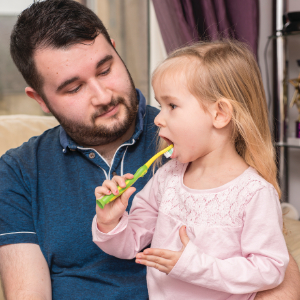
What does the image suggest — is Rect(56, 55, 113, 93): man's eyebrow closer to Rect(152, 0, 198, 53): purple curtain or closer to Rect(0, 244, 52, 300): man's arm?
Rect(0, 244, 52, 300): man's arm

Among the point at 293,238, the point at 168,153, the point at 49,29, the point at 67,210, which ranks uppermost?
the point at 49,29

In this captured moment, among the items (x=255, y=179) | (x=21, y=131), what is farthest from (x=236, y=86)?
(x=21, y=131)

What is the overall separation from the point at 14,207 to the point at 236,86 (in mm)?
780

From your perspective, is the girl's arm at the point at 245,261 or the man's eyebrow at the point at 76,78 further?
the man's eyebrow at the point at 76,78

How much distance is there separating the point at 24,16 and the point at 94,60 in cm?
32

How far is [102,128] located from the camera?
1.21 meters

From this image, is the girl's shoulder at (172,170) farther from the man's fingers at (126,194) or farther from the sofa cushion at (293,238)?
the sofa cushion at (293,238)

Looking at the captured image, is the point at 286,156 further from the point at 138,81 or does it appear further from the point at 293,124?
the point at 138,81

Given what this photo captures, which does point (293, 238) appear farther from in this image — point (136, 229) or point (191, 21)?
point (191, 21)

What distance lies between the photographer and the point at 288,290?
923 mm

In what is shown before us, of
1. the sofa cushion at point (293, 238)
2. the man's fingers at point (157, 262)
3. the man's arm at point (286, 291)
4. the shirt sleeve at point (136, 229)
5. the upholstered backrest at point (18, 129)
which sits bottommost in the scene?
the sofa cushion at point (293, 238)

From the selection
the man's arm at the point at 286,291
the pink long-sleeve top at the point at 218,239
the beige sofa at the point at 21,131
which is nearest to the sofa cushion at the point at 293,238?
the beige sofa at the point at 21,131
